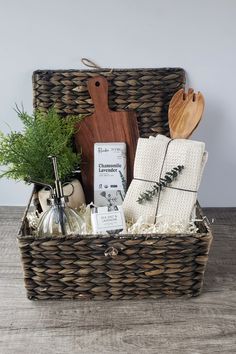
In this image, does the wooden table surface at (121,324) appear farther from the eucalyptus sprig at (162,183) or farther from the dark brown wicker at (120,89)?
the dark brown wicker at (120,89)

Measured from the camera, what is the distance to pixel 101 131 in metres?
1.07

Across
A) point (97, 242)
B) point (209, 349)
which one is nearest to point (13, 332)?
point (97, 242)

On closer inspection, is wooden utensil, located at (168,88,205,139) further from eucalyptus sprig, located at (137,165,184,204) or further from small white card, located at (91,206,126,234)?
small white card, located at (91,206,126,234)

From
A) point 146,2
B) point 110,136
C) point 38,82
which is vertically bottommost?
point 110,136

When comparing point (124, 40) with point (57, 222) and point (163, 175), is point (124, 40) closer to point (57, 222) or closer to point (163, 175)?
point (163, 175)

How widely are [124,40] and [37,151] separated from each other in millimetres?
336

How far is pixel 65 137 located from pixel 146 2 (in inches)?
14.0

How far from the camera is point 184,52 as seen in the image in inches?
42.6

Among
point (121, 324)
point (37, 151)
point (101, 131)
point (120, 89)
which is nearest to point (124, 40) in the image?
point (120, 89)

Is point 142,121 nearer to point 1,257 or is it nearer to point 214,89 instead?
point 214,89

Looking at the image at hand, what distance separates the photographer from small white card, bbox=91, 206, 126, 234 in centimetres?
84

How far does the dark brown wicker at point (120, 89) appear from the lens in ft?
3.52

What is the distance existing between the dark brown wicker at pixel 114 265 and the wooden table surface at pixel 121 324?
0.07ft

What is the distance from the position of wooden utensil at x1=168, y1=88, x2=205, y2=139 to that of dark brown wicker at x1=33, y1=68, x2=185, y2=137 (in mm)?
70
